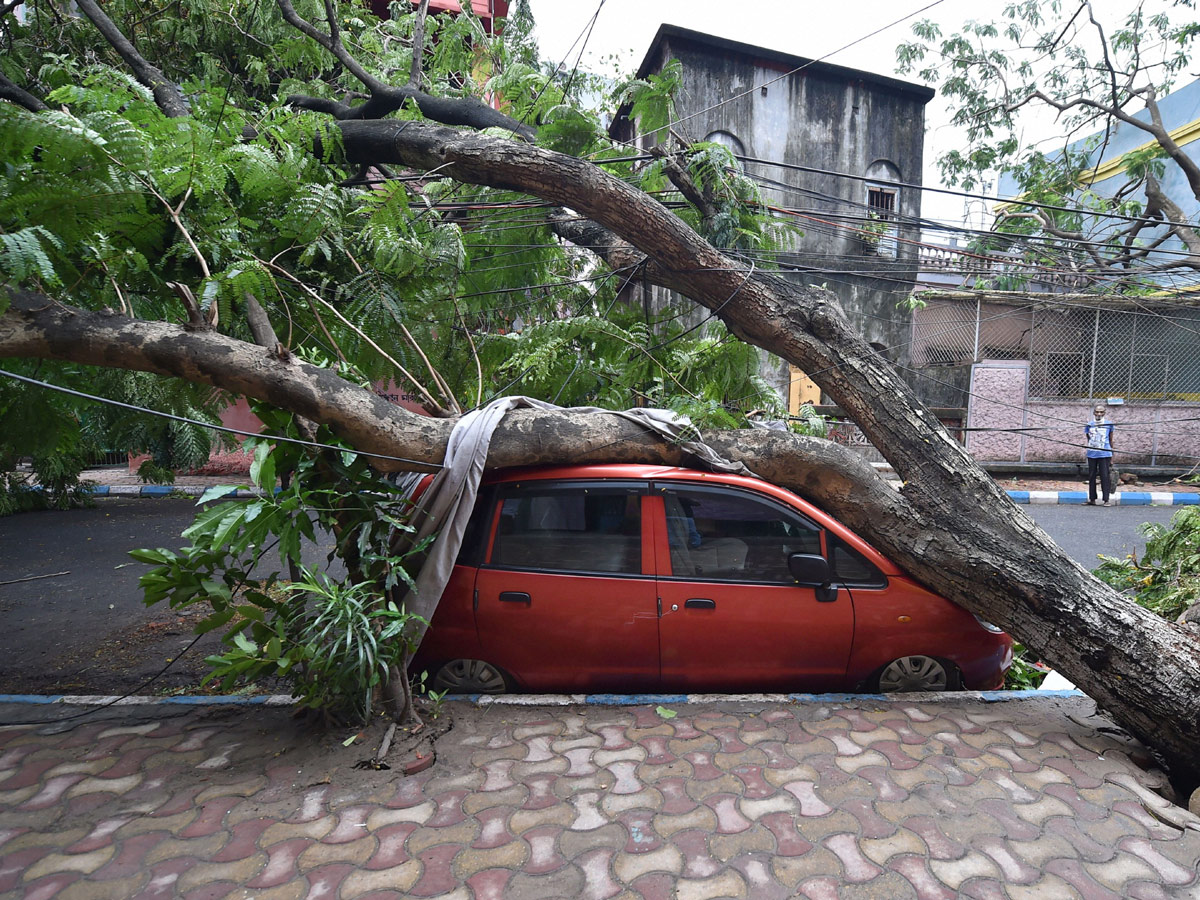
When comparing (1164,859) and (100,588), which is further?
(100,588)

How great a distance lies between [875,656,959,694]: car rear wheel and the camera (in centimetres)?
382

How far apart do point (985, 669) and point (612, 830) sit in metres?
2.63

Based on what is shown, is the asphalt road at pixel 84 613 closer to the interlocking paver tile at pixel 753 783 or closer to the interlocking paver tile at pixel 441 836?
the interlocking paver tile at pixel 441 836

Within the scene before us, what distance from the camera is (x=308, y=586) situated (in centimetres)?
303

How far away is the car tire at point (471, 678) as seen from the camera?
380cm

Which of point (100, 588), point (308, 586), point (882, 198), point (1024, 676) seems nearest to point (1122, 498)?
point (882, 198)

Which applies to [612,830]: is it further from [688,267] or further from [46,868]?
[688,267]

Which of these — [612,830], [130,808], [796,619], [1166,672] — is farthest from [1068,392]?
[130,808]

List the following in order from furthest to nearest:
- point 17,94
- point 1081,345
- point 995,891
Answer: point 1081,345
point 17,94
point 995,891

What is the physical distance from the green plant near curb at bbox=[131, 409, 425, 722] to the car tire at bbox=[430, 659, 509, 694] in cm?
42

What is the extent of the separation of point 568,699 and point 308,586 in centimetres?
156

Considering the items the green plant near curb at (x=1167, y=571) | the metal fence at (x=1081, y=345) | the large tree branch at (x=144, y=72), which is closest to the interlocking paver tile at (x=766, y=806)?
the green plant near curb at (x=1167, y=571)

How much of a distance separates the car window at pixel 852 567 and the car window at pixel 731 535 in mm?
108

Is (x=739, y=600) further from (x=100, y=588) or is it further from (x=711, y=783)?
(x=100, y=588)
